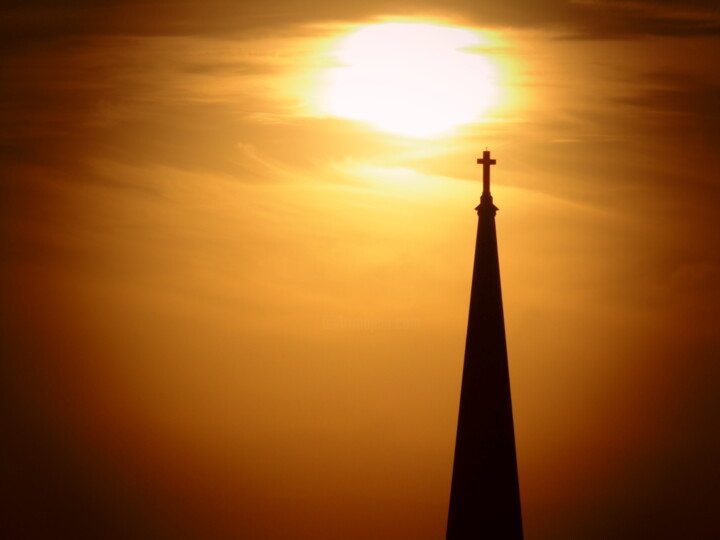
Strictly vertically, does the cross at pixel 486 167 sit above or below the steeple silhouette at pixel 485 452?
above

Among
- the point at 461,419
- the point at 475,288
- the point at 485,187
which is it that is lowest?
the point at 461,419

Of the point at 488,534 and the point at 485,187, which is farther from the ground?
the point at 485,187

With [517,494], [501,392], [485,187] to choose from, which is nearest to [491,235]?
[485,187]

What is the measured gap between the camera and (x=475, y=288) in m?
22.0

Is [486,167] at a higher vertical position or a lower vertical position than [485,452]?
higher

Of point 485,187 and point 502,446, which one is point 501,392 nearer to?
point 502,446

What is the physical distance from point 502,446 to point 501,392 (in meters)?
0.82

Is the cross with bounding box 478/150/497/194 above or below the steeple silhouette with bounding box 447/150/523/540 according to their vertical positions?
above

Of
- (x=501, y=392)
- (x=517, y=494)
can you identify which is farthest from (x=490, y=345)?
(x=517, y=494)

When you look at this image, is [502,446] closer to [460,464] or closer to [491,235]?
[460,464]

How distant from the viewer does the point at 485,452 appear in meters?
21.6

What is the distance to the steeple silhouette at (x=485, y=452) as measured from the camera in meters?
21.7

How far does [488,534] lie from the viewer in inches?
850

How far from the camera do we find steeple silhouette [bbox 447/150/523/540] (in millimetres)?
21656
